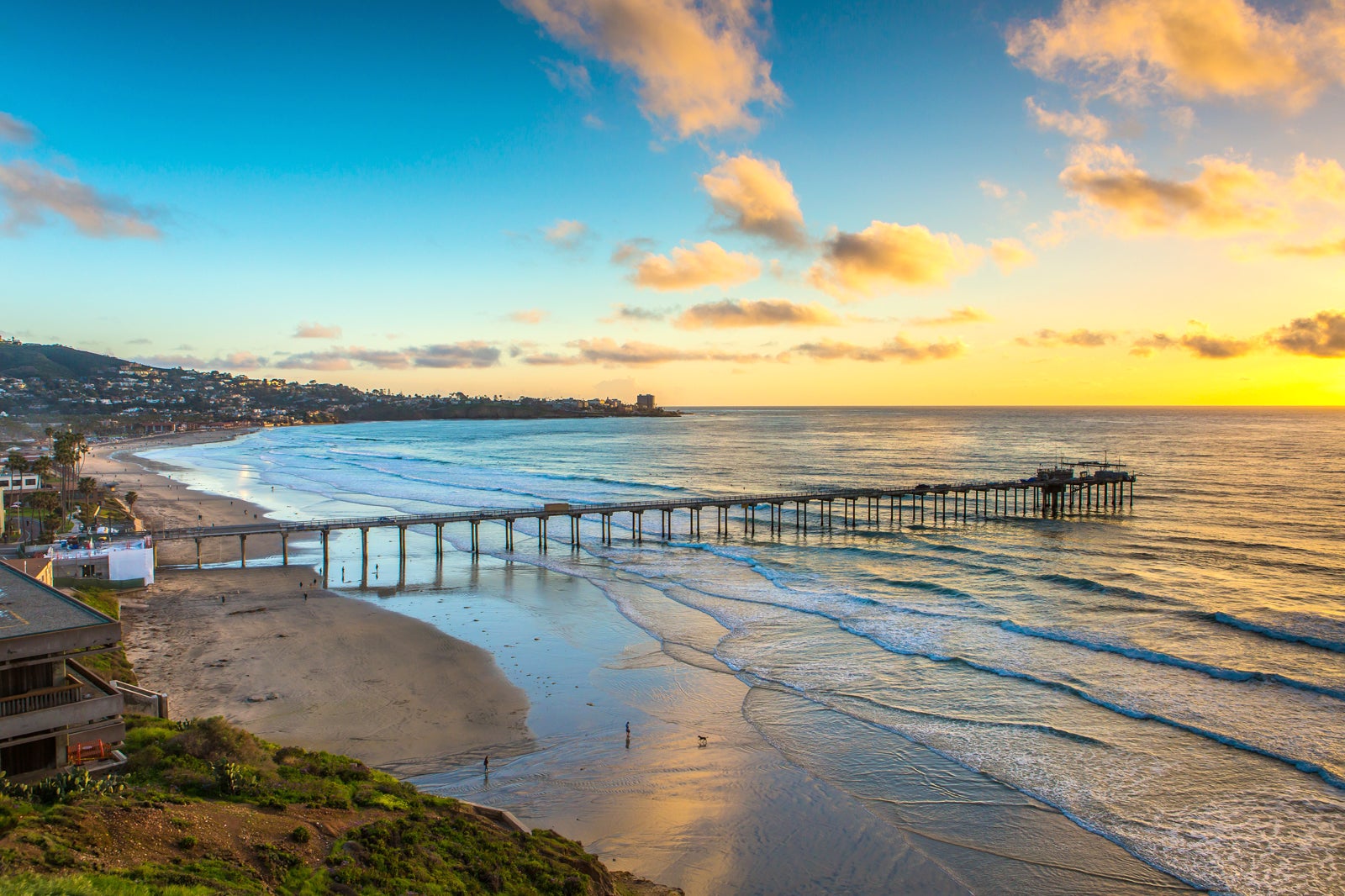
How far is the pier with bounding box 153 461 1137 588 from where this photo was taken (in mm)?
49031

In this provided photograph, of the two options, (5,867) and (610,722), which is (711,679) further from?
(5,867)

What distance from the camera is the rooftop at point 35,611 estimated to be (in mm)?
15617

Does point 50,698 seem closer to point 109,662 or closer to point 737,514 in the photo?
point 109,662

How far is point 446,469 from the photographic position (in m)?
114

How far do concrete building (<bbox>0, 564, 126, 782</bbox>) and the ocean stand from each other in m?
7.60

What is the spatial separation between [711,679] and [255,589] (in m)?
28.1

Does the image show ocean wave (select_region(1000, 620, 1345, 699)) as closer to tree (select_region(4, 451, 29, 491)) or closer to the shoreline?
the shoreline

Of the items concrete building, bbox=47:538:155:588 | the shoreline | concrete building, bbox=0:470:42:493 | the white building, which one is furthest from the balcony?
the white building

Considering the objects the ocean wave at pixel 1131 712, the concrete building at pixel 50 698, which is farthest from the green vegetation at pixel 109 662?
the ocean wave at pixel 1131 712

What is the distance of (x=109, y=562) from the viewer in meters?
38.6

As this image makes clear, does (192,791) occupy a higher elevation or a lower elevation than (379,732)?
higher

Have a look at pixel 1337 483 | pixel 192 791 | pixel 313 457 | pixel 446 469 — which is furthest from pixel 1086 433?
pixel 192 791

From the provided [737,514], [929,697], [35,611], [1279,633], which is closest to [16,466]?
[35,611]

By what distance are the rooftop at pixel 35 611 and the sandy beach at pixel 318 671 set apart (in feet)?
24.3
